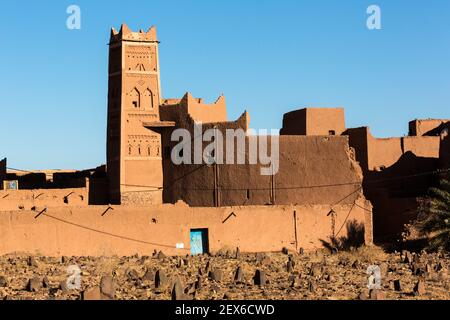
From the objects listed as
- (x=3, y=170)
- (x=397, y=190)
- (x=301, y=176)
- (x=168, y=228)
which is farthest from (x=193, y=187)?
(x=3, y=170)

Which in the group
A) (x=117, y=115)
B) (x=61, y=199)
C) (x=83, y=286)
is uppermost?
(x=117, y=115)

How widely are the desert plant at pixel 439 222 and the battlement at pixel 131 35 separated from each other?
16.5 meters

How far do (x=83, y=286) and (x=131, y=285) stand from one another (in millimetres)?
1310

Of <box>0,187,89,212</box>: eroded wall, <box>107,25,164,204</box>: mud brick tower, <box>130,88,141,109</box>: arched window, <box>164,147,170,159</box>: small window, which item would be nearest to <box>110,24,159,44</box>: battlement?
<box>107,25,164,204</box>: mud brick tower

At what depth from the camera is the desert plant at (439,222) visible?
35.5 m

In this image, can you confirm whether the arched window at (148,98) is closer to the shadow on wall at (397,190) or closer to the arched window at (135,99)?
the arched window at (135,99)

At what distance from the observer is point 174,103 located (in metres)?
45.3

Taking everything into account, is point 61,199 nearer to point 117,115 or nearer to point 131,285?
point 117,115

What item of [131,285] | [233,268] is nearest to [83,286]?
[131,285]

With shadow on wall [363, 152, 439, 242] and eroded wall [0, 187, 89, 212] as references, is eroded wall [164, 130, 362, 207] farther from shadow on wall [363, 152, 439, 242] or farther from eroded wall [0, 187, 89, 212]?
eroded wall [0, 187, 89, 212]

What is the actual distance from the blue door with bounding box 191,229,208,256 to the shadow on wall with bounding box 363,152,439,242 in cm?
880

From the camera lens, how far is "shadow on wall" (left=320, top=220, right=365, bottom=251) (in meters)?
37.6

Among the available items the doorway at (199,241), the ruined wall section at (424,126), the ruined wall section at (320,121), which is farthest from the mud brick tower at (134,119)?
the ruined wall section at (424,126)
